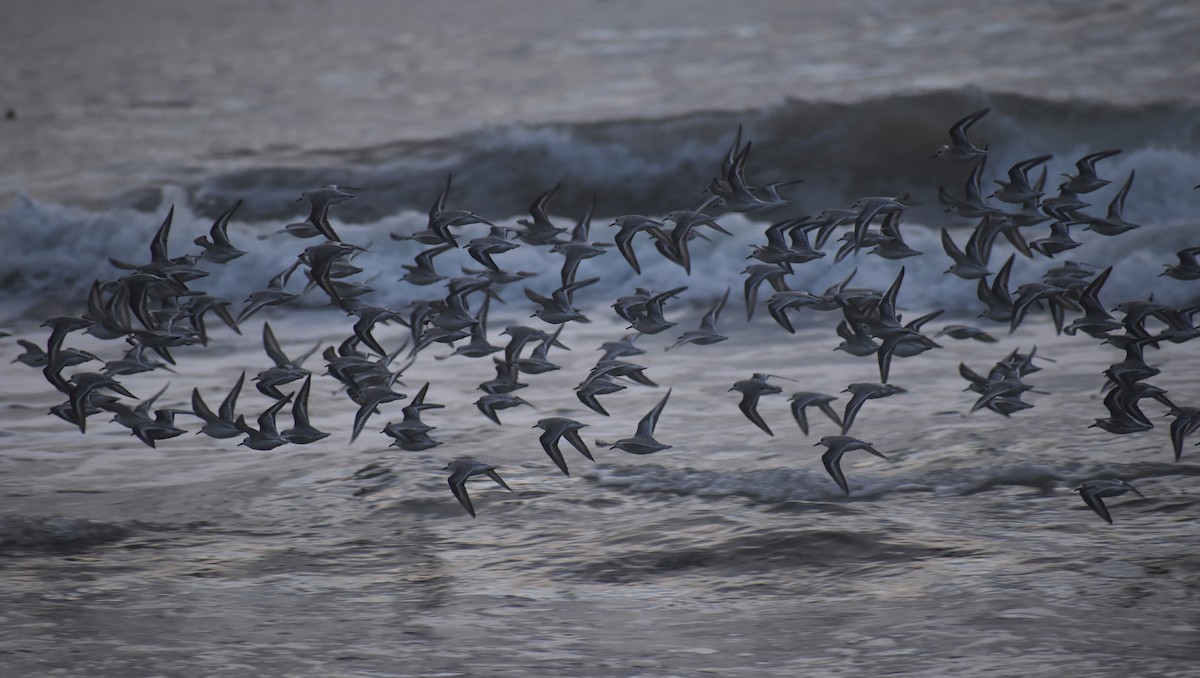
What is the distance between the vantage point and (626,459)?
6770mm

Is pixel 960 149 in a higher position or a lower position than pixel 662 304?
higher

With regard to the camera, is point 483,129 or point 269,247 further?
point 483,129

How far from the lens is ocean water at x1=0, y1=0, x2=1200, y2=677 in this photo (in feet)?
15.5

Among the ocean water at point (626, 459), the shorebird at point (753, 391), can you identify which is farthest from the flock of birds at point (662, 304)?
the ocean water at point (626, 459)

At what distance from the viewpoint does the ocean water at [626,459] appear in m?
4.73

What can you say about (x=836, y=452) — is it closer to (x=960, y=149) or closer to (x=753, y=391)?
(x=753, y=391)

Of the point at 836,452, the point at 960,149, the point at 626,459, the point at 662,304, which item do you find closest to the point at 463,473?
the point at 662,304

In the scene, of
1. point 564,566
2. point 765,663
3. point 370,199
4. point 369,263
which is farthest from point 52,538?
point 370,199

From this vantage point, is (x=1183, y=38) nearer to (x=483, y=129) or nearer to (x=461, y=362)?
(x=483, y=129)

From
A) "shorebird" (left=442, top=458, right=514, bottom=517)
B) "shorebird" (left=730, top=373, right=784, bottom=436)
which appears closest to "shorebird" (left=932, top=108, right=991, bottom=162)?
"shorebird" (left=730, top=373, right=784, bottom=436)

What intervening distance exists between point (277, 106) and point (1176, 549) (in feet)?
64.2

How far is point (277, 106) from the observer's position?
72.5ft

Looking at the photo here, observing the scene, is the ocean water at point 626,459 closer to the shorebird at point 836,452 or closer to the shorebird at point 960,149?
the shorebird at point 836,452

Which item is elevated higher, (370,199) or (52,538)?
(370,199)
